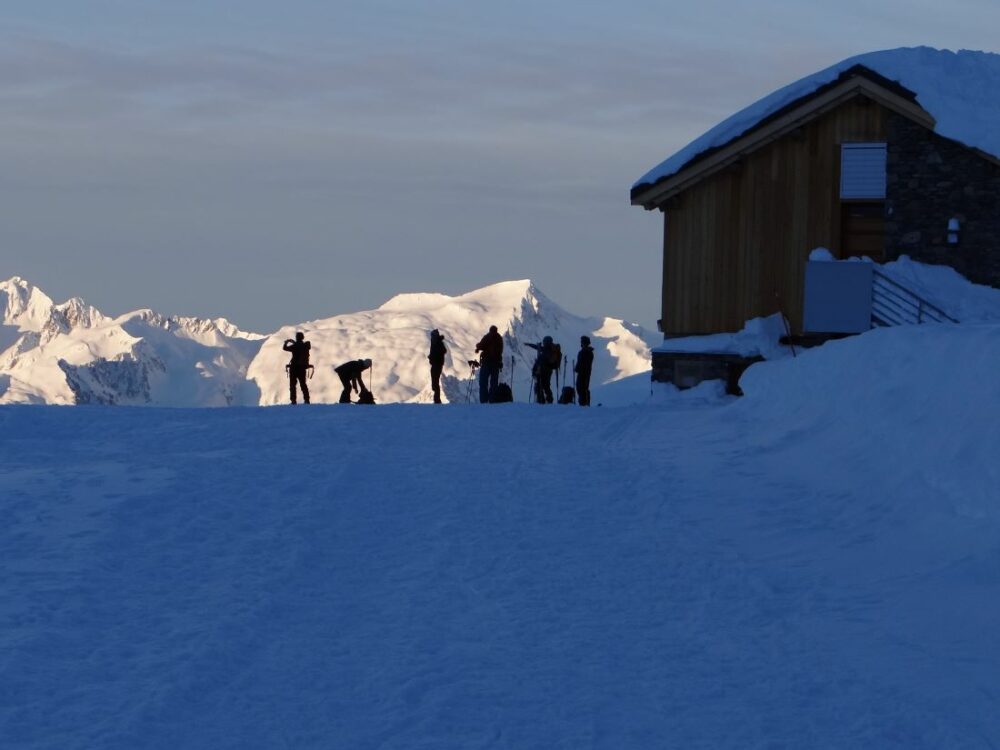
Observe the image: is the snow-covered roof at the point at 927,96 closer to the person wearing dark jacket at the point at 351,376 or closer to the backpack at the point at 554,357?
the backpack at the point at 554,357

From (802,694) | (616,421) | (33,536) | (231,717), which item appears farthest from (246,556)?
(616,421)

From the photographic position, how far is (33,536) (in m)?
10.4

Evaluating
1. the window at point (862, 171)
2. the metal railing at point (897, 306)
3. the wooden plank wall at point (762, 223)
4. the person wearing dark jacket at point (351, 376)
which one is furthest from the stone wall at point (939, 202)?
the person wearing dark jacket at point (351, 376)

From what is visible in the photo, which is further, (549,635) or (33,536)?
(33,536)

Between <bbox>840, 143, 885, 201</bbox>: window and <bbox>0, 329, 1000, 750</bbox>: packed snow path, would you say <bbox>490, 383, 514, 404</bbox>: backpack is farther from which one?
<bbox>0, 329, 1000, 750</bbox>: packed snow path

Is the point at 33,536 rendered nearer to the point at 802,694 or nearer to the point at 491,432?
the point at 802,694

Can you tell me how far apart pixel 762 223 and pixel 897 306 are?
322cm

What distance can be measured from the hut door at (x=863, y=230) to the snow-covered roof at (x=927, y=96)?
1821 mm

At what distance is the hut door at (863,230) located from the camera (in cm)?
2492

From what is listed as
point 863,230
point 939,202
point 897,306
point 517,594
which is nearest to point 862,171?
point 863,230

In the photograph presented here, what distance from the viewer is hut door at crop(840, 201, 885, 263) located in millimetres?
24922

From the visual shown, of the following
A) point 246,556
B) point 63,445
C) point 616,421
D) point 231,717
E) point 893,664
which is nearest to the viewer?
point 231,717

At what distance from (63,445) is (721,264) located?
13.0 metres

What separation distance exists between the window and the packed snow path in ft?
32.7
